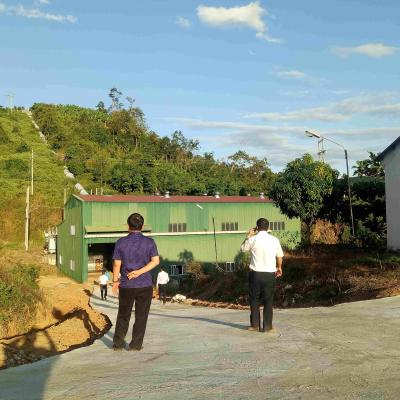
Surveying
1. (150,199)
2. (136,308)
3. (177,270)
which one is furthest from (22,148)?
(136,308)

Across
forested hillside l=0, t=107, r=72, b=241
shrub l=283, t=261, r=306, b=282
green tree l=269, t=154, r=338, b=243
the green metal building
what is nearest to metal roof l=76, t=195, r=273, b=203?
the green metal building

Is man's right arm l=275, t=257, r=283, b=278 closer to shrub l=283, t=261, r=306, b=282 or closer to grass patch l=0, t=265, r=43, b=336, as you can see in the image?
grass patch l=0, t=265, r=43, b=336

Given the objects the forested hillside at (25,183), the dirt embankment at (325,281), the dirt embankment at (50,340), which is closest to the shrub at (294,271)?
the dirt embankment at (325,281)

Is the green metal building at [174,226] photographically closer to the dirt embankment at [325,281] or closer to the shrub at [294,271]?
the dirt embankment at [325,281]

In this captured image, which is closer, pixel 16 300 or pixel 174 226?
pixel 16 300

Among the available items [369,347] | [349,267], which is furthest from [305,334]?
[349,267]

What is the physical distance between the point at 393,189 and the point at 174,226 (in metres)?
21.9

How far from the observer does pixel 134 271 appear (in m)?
5.38

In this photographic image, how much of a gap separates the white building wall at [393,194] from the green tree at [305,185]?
234 inches

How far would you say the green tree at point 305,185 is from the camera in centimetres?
2400

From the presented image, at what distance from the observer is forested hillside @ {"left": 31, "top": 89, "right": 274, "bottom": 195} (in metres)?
65.4

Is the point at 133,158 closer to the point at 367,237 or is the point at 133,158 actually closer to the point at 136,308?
the point at 367,237

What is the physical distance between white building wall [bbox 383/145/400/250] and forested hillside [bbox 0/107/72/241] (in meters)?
42.2

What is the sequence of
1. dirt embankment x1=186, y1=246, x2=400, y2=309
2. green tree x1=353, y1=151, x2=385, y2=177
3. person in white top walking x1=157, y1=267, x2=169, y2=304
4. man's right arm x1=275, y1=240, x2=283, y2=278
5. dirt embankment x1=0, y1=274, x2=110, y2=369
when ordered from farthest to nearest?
green tree x1=353, y1=151, x2=385, y2=177
person in white top walking x1=157, y1=267, x2=169, y2=304
dirt embankment x1=186, y1=246, x2=400, y2=309
dirt embankment x1=0, y1=274, x2=110, y2=369
man's right arm x1=275, y1=240, x2=283, y2=278
